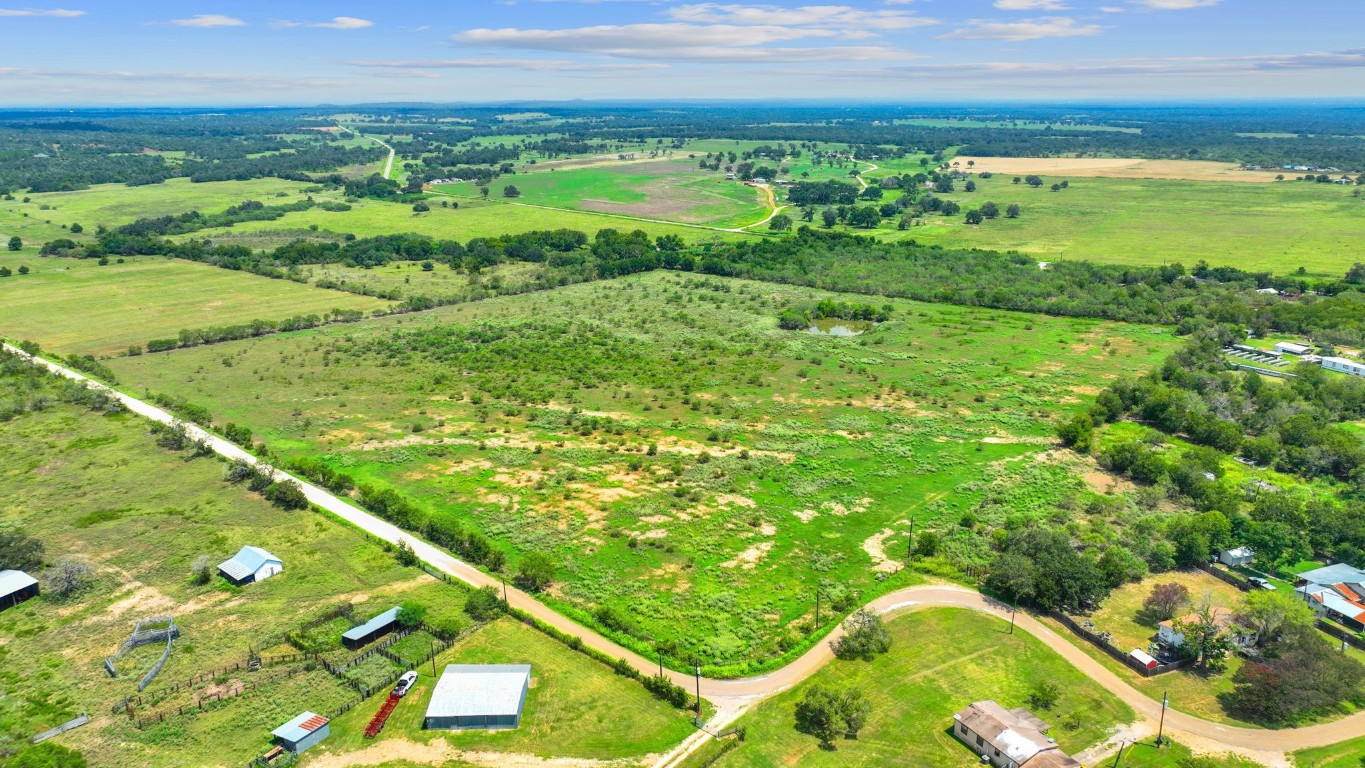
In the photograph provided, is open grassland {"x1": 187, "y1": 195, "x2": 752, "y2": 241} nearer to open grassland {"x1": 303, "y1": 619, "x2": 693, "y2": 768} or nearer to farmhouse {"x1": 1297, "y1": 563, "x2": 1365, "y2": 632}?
farmhouse {"x1": 1297, "y1": 563, "x2": 1365, "y2": 632}

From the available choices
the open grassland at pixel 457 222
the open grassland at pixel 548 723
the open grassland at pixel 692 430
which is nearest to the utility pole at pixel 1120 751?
the open grassland at pixel 692 430

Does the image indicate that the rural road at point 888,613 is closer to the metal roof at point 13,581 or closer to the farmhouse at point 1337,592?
the farmhouse at point 1337,592

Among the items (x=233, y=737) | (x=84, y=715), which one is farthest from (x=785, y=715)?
(x=84, y=715)

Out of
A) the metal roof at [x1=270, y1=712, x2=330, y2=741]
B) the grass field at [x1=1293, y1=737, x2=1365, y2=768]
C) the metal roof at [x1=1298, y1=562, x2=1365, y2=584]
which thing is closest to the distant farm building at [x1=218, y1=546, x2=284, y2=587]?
the metal roof at [x1=270, y1=712, x2=330, y2=741]

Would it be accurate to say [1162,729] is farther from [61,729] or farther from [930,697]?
[61,729]

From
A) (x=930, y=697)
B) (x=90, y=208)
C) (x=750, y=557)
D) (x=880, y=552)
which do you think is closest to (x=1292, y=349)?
(x=880, y=552)
